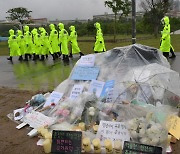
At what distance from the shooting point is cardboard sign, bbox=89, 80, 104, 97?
4570 millimetres

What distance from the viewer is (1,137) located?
410cm

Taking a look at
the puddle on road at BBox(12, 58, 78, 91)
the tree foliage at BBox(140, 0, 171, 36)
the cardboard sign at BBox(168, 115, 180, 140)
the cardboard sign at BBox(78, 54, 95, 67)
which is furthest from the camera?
the tree foliage at BBox(140, 0, 171, 36)

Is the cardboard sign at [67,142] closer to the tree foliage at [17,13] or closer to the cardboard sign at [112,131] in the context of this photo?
the cardboard sign at [112,131]

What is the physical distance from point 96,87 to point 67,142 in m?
1.61

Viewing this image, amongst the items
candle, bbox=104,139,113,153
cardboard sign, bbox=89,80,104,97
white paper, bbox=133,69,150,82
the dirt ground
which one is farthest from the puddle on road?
candle, bbox=104,139,113,153

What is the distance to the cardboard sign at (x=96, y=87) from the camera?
457 cm

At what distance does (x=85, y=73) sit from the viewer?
200 inches

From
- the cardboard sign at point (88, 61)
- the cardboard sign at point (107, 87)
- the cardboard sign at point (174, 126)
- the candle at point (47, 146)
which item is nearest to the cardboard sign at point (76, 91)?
the cardboard sign at point (107, 87)

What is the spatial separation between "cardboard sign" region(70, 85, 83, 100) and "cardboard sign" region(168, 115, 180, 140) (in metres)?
1.66

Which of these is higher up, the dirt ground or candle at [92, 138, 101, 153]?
candle at [92, 138, 101, 153]

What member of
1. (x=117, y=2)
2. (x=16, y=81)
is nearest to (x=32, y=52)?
(x=16, y=81)

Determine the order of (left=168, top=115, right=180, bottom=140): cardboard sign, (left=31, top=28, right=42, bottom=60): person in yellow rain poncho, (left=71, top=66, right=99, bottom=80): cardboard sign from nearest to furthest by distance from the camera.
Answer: (left=168, top=115, right=180, bottom=140): cardboard sign → (left=71, top=66, right=99, bottom=80): cardboard sign → (left=31, top=28, right=42, bottom=60): person in yellow rain poncho

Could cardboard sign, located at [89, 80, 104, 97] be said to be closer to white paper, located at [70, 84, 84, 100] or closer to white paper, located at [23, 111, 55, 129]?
white paper, located at [70, 84, 84, 100]

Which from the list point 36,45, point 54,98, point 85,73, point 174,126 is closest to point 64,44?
point 36,45
